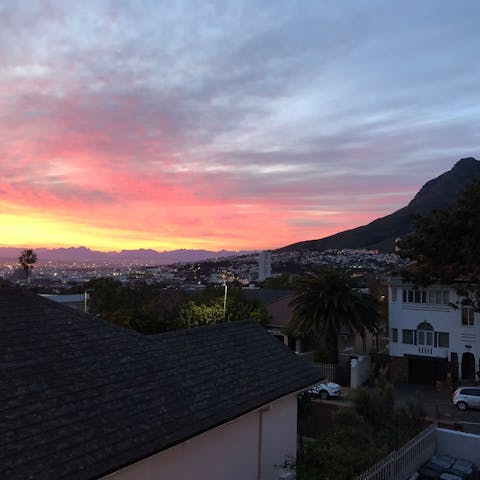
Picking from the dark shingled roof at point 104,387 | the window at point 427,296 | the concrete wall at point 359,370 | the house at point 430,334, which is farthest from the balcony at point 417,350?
the dark shingled roof at point 104,387

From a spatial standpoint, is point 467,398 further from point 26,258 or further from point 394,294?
point 26,258

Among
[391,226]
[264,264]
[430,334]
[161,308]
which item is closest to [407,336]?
[430,334]

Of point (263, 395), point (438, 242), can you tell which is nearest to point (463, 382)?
point (438, 242)

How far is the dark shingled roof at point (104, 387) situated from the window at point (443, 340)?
85.4ft

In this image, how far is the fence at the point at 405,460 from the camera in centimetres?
→ 1307

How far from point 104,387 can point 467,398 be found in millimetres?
25232

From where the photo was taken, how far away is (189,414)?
11.1 m

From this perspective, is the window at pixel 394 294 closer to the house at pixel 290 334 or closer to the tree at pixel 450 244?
the house at pixel 290 334

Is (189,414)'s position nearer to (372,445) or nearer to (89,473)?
(89,473)

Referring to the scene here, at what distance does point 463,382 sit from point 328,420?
688 inches

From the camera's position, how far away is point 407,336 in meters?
40.0

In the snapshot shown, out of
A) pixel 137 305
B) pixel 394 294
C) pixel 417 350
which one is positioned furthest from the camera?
pixel 137 305

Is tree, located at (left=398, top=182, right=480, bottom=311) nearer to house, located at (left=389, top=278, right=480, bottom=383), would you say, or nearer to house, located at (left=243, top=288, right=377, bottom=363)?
house, located at (left=389, top=278, right=480, bottom=383)

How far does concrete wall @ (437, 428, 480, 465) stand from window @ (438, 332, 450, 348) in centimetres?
2163
